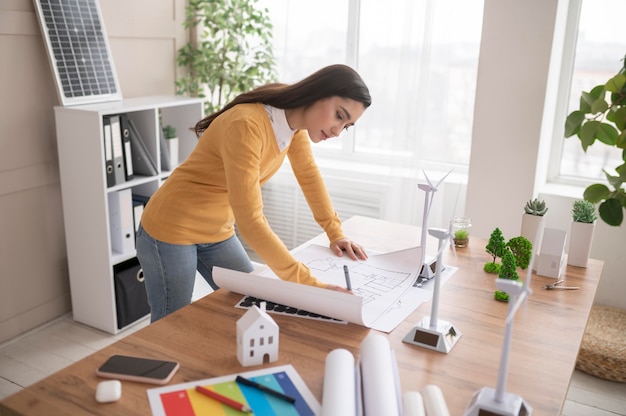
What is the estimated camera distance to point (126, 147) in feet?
9.93

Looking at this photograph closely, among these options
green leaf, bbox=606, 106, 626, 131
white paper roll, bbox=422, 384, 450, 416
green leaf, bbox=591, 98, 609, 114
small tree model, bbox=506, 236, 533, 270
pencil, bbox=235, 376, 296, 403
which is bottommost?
pencil, bbox=235, 376, 296, 403

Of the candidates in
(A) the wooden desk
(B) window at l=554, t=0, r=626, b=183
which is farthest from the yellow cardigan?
(B) window at l=554, t=0, r=626, b=183

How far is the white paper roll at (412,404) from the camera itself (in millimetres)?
1130

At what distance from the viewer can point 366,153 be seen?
386 centimetres

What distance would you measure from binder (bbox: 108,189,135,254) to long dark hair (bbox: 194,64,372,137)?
1.40m

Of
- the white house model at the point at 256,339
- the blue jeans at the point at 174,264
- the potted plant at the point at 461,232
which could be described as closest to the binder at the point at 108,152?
the blue jeans at the point at 174,264

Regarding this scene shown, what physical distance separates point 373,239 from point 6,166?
184 centimetres

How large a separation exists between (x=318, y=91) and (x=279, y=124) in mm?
162

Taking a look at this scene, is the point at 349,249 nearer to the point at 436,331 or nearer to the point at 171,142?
the point at 436,331

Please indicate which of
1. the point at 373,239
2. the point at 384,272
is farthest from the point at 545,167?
the point at 384,272

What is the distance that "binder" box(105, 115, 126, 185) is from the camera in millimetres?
2924

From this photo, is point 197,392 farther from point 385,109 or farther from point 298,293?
point 385,109

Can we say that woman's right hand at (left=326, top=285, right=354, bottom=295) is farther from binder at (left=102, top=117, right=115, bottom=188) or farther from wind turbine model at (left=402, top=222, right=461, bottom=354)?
binder at (left=102, top=117, right=115, bottom=188)

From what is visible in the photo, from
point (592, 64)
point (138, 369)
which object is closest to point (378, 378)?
point (138, 369)
